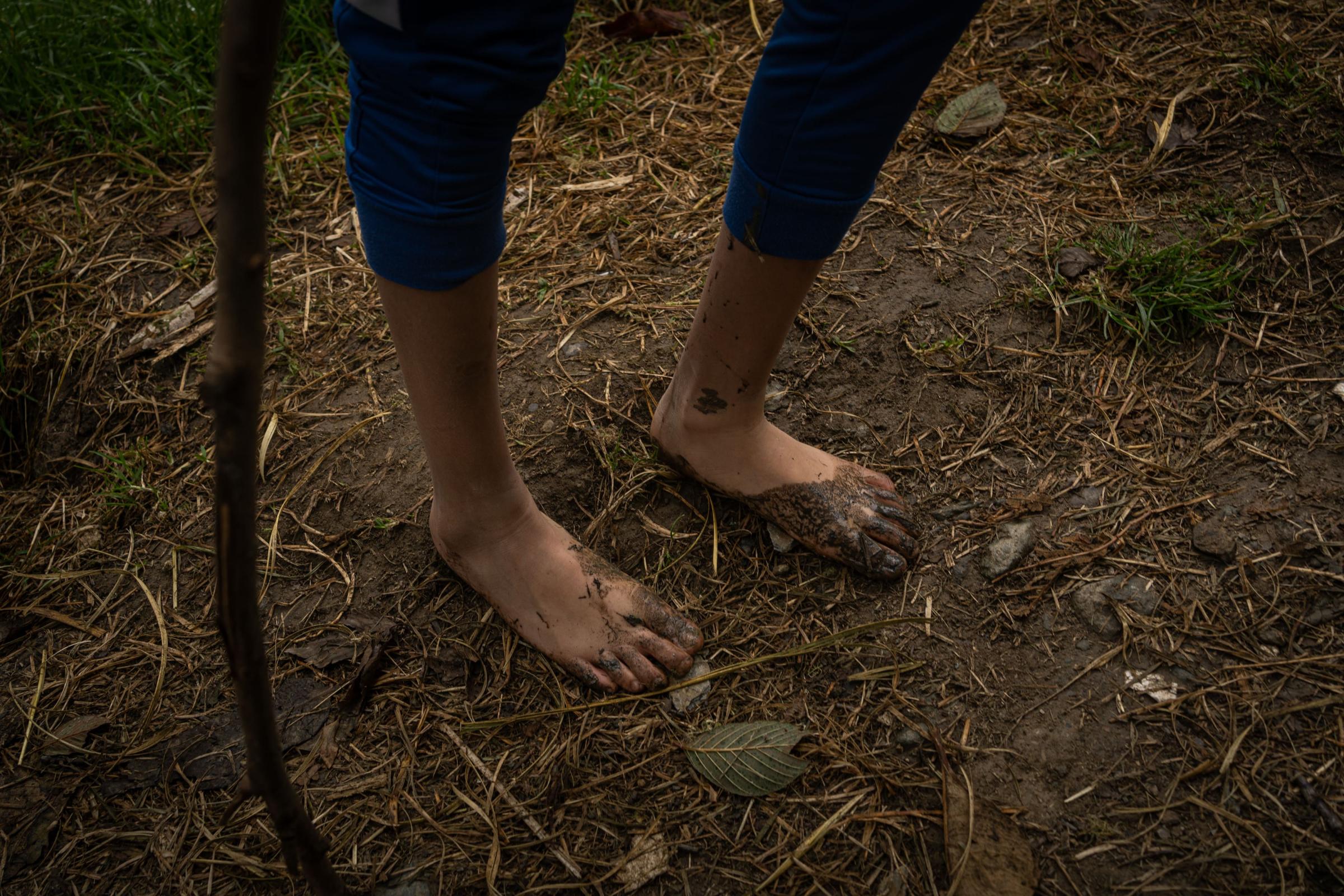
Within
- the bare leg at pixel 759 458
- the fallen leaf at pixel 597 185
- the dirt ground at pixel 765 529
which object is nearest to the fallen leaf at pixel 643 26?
the dirt ground at pixel 765 529

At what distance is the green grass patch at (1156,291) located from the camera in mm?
1649

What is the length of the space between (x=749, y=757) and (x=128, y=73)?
2.57m

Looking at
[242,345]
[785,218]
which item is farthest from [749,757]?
[242,345]

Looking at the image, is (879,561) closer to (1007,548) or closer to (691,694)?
(1007,548)

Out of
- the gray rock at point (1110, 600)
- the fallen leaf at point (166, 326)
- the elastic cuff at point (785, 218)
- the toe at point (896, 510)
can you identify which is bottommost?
the fallen leaf at point (166, 326)

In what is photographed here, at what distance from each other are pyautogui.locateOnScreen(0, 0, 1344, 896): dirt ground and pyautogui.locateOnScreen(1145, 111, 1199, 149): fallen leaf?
11 millimetres

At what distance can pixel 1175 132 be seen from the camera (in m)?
2.01

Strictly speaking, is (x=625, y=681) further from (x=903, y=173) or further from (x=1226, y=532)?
(x=903, y=173)

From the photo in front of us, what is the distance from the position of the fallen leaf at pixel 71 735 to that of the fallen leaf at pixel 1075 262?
6.65 ft

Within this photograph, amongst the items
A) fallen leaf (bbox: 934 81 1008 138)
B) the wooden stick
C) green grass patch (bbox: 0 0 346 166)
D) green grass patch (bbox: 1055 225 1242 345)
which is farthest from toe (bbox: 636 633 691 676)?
green grass patch (bbox: 0 0 346 166)

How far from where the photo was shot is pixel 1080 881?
Answer: 42.3 inches

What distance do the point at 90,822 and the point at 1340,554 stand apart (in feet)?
6.55

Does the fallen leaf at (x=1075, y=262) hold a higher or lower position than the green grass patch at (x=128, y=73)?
Answer: higher

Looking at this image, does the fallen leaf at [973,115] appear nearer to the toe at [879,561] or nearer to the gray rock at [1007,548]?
the gray rock at [1007,548]
